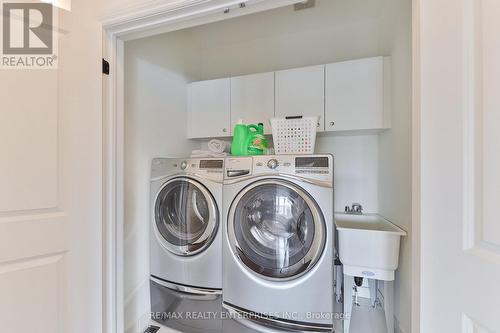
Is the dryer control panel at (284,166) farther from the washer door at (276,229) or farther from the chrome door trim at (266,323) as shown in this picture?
the chrome door trim at (266,323)

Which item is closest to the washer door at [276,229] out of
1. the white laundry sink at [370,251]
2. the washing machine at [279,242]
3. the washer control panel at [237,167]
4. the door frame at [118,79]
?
the washing machine at [279,242]

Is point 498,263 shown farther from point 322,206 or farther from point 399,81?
point 399,81

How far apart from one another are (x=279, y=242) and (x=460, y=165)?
109cm

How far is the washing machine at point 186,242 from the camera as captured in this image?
1.65 metres

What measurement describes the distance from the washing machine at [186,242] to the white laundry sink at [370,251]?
84 cm

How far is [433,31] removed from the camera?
713mm

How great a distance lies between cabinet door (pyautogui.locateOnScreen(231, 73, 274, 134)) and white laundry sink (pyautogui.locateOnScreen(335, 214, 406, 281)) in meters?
1.05

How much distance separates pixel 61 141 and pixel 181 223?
964 millimetres

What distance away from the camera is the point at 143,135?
6.09 ft

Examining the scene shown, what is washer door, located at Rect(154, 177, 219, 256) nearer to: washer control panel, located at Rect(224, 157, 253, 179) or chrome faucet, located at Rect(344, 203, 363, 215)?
washer control panel, located at Rect(224, 157, 253, 179)

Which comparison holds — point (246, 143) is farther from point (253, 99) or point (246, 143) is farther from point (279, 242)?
point (279, 242)

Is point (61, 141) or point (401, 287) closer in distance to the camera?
point (61, 141)

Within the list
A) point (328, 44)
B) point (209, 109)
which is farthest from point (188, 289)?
point (328, 44)

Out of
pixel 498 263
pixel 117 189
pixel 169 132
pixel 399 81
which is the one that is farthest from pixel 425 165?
pixel 169 132
